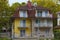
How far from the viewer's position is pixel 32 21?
1828 inches

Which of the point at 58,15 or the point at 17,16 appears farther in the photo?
the point at 58,15

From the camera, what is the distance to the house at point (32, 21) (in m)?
45.6

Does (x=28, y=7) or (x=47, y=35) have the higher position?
(x=28, y=7)

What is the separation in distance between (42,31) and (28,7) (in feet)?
15.5

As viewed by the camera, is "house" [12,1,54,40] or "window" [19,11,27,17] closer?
"house" [12,1,54,40]

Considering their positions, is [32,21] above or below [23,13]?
below

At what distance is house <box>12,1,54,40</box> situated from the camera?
45.6 m

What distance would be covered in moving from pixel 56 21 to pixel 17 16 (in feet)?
27.9

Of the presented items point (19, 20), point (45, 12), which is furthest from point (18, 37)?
point (45, 12)

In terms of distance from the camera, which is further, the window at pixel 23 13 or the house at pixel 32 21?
the window at pixel 23 13

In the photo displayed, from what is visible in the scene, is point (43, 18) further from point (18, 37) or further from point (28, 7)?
point (18, 37)

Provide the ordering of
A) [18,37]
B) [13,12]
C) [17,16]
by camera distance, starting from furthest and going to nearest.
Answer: [13,12] → [17,16] → [18,37]

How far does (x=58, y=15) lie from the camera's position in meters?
51.2

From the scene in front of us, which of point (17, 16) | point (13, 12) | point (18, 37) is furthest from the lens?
point (13, 12)
